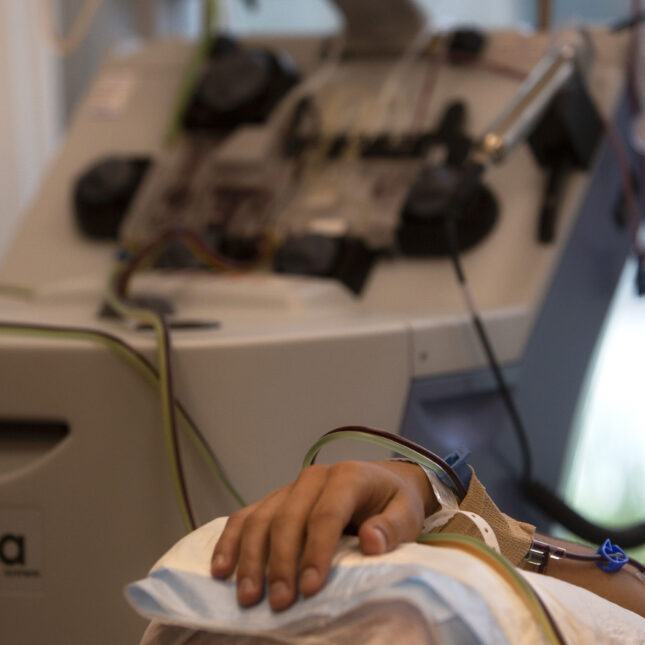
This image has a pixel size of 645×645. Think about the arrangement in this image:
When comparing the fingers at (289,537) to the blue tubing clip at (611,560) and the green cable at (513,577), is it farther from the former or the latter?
the blue tubing clip at (611,560)

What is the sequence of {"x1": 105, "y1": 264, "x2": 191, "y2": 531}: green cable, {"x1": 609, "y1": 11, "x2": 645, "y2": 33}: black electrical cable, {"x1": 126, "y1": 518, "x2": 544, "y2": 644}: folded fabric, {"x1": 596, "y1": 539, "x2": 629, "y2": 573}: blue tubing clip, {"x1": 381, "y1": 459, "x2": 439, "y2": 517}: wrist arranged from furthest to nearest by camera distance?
{"x1": 609, "y1": 11, "x2": 645, "y2": 33}: black electrical cable, {"x1": 105, "y1": 264, "x2": 191, "y2": 531}: green cable, {"x1": 596, "y1": 539, "x2": 629, "y2": 573}: blue tubing clip, {"x1": 381, "y1": 459, "x2": 439, "y2": 517}: wrist, {"x1": 126, "y1": 518, "x2": 544, "y2": 644}: folded fabric

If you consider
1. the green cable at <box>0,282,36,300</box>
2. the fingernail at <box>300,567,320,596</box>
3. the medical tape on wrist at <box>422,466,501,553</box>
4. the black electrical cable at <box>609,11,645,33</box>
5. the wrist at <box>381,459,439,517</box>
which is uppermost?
the black electrical cable at <box>609,11,645,33</box>

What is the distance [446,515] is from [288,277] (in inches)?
21.5

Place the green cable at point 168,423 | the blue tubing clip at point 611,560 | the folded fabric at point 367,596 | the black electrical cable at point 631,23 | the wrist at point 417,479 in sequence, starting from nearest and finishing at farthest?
the folded fabric at point 367,596 → the wrist at point 417,479 → the blue tubing clip at point 611,560 → the green cable at point 168,423 → the black electrical cable at point 631,23

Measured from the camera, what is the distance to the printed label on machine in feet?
2.11

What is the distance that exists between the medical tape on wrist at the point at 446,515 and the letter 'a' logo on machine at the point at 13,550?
350 millimetres

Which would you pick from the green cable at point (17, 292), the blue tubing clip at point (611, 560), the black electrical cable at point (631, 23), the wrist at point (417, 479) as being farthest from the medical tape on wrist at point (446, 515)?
the black electrical cable at point (631, 23)

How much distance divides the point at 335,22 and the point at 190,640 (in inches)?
73.0

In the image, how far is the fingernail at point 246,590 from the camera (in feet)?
1.12

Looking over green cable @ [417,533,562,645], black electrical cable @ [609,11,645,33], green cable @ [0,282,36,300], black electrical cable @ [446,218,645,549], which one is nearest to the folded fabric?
green cable @ [417,533,562,645]

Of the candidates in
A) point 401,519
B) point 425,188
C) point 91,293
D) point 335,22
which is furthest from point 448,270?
point 335,22

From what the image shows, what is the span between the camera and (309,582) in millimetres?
337

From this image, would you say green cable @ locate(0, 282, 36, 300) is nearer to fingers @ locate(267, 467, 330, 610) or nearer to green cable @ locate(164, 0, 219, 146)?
green cable @ locate(164, 0, 219, 146)

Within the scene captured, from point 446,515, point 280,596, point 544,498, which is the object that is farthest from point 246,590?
point 544,498
